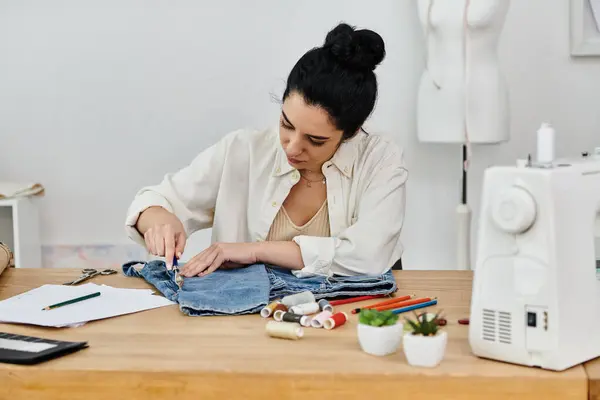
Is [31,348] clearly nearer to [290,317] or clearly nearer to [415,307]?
[290,317]

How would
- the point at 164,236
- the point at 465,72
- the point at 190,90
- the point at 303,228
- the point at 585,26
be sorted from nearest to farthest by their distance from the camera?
the point at 164,236
the point at 303,228
the point at 465,72
the point at 585,26
the point at 190,90

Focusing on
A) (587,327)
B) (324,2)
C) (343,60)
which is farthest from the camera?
(324,2)

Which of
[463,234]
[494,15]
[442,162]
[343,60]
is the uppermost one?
[494,15]

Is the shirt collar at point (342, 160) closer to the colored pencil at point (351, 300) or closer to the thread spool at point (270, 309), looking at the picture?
the colored pencil at point (351, 300)

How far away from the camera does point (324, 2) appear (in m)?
3.27

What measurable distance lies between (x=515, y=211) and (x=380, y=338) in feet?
0.86

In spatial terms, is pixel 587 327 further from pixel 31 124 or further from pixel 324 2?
pixel 31 124

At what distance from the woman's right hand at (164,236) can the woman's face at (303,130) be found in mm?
318

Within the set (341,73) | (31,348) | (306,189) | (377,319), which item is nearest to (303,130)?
(341,73)

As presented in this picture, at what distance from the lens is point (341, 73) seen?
1.92 meters

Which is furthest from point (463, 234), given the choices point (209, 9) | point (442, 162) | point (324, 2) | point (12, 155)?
point (12, 155)

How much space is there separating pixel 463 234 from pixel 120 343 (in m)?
1.98

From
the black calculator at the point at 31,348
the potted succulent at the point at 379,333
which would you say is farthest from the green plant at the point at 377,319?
the black calculator at the point at 31,348

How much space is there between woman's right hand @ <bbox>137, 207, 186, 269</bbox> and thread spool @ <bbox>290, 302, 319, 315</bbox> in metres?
0.34
